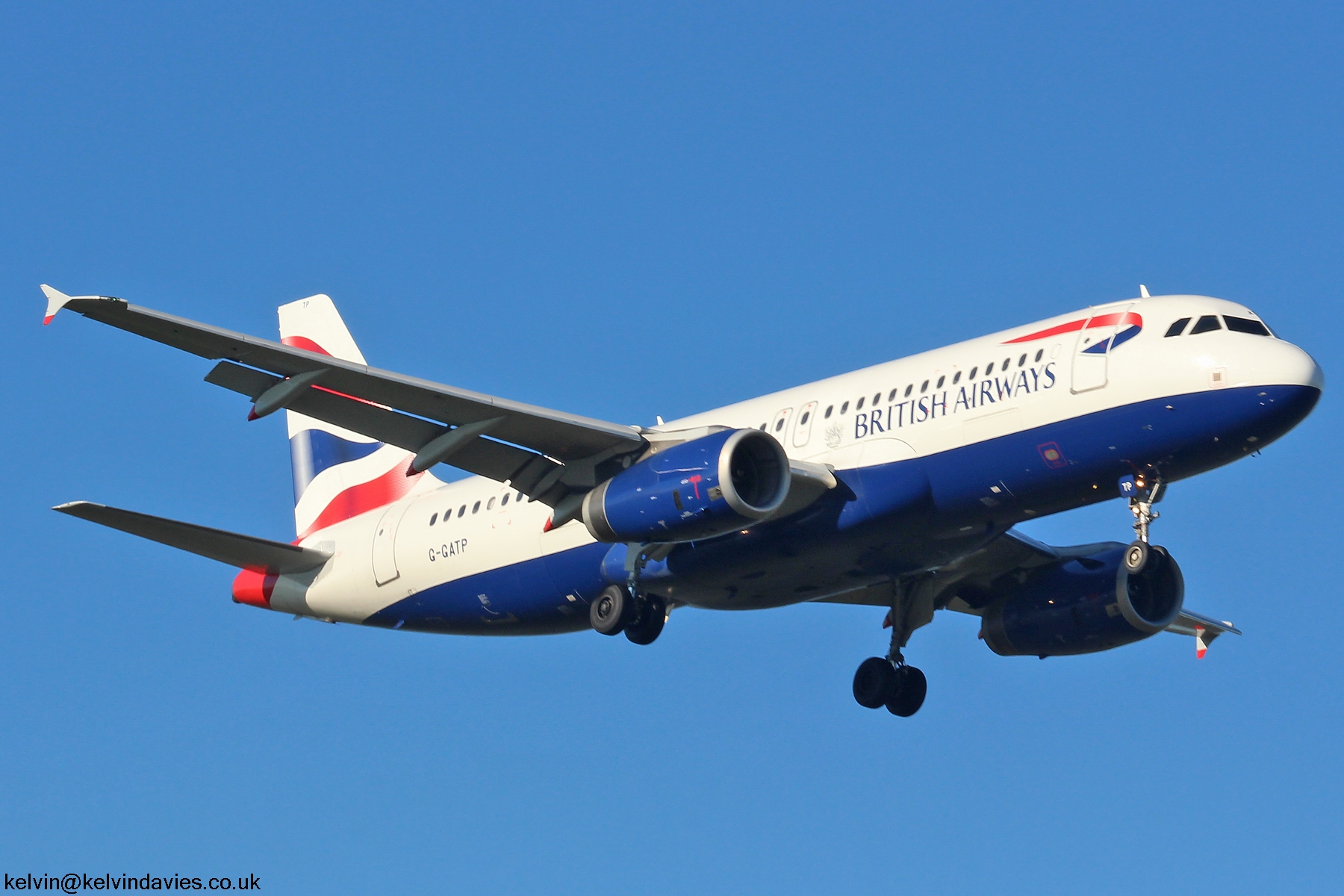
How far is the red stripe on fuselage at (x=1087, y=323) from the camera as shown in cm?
3097

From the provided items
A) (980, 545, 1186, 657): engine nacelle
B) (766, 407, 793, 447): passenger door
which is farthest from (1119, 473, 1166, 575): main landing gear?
(766, 407, 793, 447): passenger door

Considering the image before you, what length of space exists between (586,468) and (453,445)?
2876mm

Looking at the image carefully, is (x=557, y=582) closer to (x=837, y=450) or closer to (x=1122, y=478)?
(x=837, y=450)

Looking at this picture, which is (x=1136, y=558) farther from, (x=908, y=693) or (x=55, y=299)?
(x=55, y=299)

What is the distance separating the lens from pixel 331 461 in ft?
143

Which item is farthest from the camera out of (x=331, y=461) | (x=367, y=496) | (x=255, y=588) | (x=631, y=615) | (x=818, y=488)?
(x=331, y=461)

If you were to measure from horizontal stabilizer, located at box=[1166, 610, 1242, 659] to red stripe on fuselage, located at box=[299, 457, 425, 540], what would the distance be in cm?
1719

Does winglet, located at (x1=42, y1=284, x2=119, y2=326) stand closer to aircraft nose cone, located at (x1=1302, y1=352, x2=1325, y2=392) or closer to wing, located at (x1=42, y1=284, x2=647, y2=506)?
wing, located at (x1=42, y1=284, x2=647, y2=506)

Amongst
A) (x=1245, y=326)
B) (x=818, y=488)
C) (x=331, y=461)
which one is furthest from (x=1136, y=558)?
(x=331, y=461)

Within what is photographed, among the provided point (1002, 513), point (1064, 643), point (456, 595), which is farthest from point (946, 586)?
point (456, 595)

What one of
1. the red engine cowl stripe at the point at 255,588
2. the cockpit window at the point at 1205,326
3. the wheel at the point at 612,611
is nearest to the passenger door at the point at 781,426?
the wheel at the point at 612,611

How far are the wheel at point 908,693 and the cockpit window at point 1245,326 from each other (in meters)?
11.2

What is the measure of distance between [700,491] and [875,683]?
8.63m

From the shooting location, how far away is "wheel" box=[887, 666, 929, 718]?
38.3 metres
